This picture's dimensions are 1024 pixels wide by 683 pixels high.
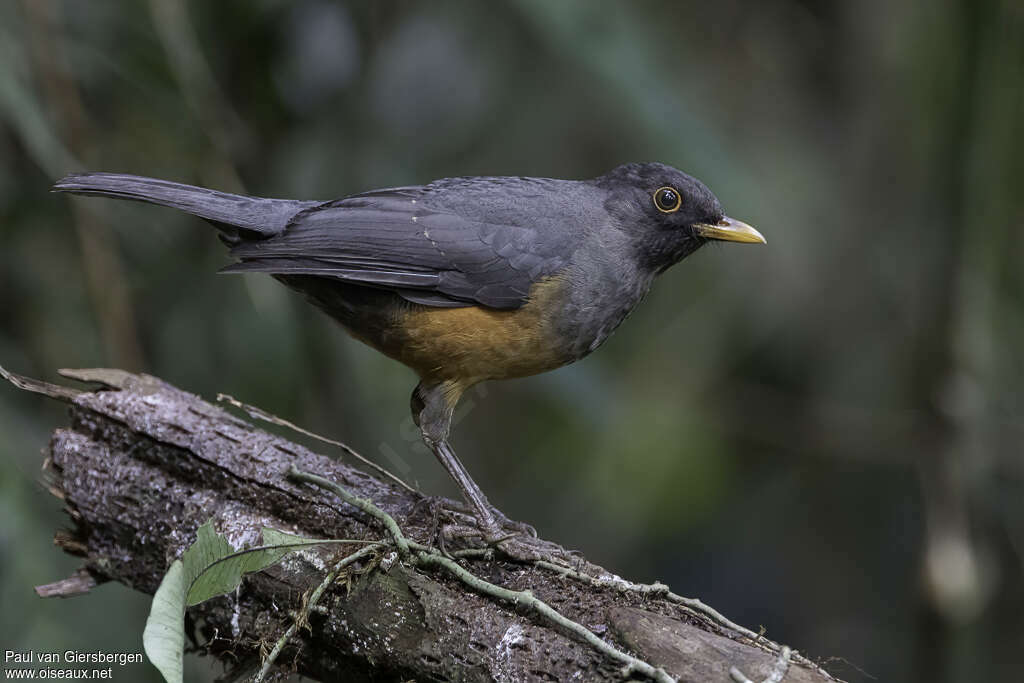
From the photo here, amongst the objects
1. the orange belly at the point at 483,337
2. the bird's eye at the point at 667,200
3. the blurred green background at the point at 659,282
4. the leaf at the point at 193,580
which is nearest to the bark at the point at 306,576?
the leaf at the point at 193,580

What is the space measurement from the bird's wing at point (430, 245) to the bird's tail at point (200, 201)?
69 mm

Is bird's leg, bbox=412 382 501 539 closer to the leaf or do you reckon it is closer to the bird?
the bird

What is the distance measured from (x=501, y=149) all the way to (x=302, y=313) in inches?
69.3

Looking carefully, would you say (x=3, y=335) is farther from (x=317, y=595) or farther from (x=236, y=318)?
(x=317, y=595)

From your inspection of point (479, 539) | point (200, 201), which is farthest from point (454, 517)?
point (200, 201)

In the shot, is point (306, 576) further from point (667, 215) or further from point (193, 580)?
point (667, 215)

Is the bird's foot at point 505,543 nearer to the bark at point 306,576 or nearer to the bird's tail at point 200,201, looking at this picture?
the bark at point 306,576

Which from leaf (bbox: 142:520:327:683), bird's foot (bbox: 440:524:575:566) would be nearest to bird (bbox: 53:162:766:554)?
bird's foot (bbox: 440:524:575:566)

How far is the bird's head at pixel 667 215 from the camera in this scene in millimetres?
4395

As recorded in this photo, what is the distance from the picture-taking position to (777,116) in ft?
24.9

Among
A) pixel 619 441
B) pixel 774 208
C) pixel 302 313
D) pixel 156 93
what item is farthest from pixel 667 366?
pixel 156 93

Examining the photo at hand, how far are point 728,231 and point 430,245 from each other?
1200 millimetres

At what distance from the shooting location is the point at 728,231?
4.38 meters

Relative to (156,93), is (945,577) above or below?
above
